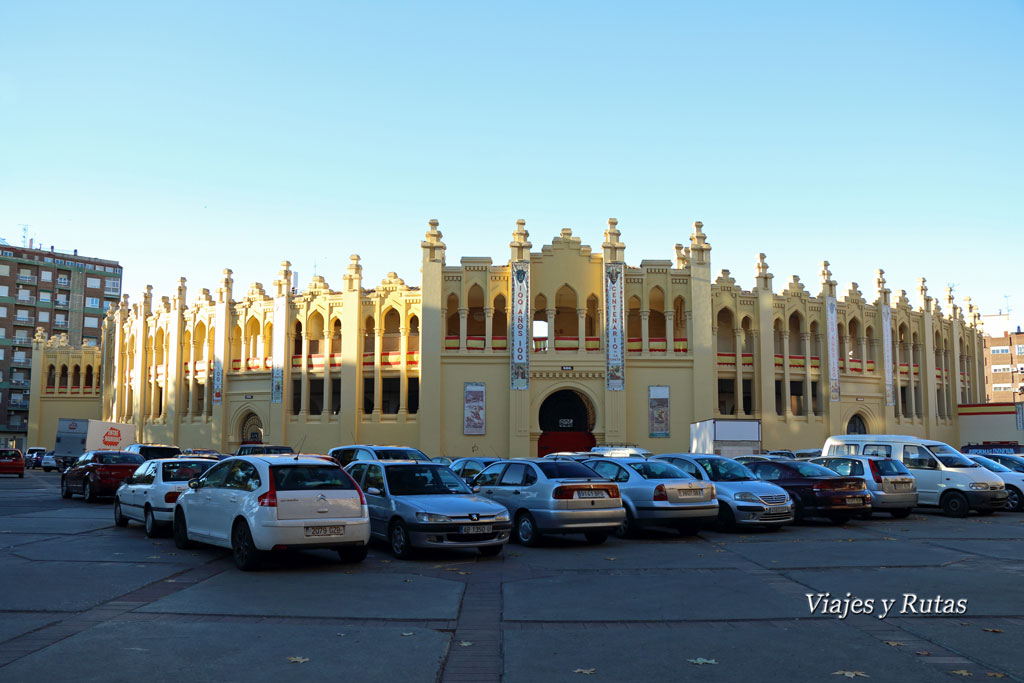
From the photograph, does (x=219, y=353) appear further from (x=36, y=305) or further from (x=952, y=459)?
(x=36, y=305)

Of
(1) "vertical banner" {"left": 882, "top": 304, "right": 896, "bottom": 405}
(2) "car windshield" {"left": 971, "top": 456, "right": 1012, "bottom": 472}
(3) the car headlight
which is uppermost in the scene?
(1) "vertical banner" {"left": 882, "top": 304, "right": 896, "bottom": 405}

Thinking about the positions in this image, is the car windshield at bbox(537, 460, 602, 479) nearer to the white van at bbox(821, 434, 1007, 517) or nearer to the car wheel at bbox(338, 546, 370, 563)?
the car wheel at bbox(338, 546, 370, 563)

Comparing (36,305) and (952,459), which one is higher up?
(36,305)

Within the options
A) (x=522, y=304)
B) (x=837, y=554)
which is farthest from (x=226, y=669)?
(x=522, y=304)

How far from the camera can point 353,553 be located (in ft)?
41.0

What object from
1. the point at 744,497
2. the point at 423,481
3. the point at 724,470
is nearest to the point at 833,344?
the point at 724,470

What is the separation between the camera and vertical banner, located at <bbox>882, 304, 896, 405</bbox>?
4750 cm

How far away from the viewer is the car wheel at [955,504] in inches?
814

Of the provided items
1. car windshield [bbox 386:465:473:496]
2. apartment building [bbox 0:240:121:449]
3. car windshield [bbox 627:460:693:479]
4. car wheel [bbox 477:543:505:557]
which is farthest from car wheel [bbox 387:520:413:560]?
apartment building [bbox 0:240:121:449]

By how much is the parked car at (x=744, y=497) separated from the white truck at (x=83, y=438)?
39932 mm

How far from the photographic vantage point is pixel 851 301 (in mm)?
47688

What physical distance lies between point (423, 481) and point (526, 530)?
2.16 m

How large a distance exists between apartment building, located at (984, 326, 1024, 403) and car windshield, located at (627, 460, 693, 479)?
10563cm

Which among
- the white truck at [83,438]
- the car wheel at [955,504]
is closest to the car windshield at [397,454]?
the car wheel at [955,504]
